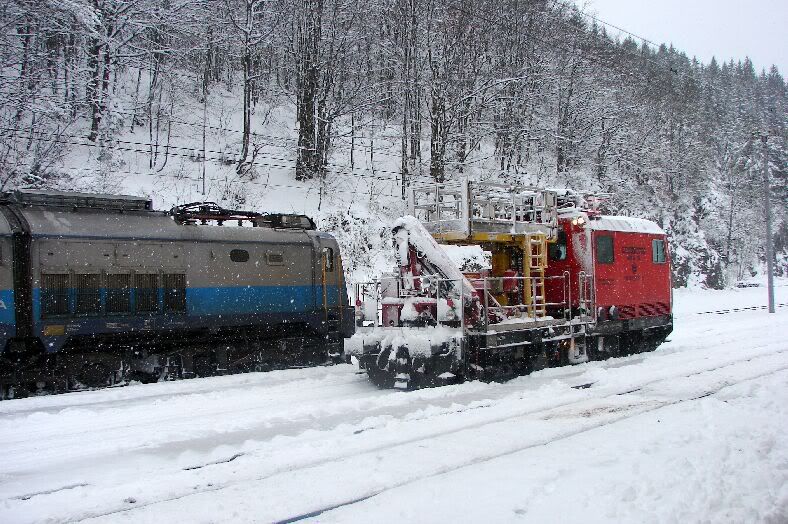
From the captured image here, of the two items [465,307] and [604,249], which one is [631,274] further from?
[465,307]

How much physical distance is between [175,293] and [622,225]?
912 centimetres

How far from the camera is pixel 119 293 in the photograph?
11.4m

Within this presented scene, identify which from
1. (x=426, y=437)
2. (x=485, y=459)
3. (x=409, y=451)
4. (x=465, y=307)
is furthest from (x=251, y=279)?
(x=485, y=459)

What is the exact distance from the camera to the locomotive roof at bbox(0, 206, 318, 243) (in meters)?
10.7

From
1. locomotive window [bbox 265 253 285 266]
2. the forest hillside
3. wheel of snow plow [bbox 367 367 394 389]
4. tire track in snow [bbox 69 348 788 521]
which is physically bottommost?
tire track in snow [bbox 69 348 788 521]

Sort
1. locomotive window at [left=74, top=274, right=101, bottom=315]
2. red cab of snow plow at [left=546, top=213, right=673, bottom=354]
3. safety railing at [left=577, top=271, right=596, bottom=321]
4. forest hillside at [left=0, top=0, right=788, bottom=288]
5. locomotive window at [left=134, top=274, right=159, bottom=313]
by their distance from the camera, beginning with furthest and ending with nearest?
forest hillside at [left=0, top=0, right=788, bottom=288]
red cab of snow plow at [left=546, top=213, right=673, bottom=354]
safety railing at [left=577, top=271, right=596, bottom=321]
locomotive window at [left=134, top=274, right=159, bottom=313]
locomotive window at [left=74, top=274, right=101, bottom=315]

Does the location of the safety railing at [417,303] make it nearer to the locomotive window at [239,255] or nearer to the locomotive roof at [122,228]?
the locomotive window at [239,255]

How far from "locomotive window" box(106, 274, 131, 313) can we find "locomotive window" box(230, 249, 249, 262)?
2036 mm

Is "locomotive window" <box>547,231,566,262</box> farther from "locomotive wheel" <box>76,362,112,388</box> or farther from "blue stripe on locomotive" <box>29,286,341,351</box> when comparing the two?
"locomotive wheel" <box>76,362,112,388</box>

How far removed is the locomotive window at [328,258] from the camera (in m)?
14.2

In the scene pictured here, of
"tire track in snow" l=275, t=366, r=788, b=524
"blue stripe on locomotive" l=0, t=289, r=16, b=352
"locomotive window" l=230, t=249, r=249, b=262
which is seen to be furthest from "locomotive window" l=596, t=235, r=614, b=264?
"blue stripe on locomotive" l=0, t=289, r=16, b=352

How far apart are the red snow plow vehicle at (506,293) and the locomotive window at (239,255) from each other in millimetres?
2586

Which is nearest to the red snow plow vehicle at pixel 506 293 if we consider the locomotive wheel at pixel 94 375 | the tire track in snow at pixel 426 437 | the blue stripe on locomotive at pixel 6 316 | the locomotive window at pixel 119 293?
the tire track in snow at pixel 426 437

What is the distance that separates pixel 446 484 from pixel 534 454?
1.26 meters
